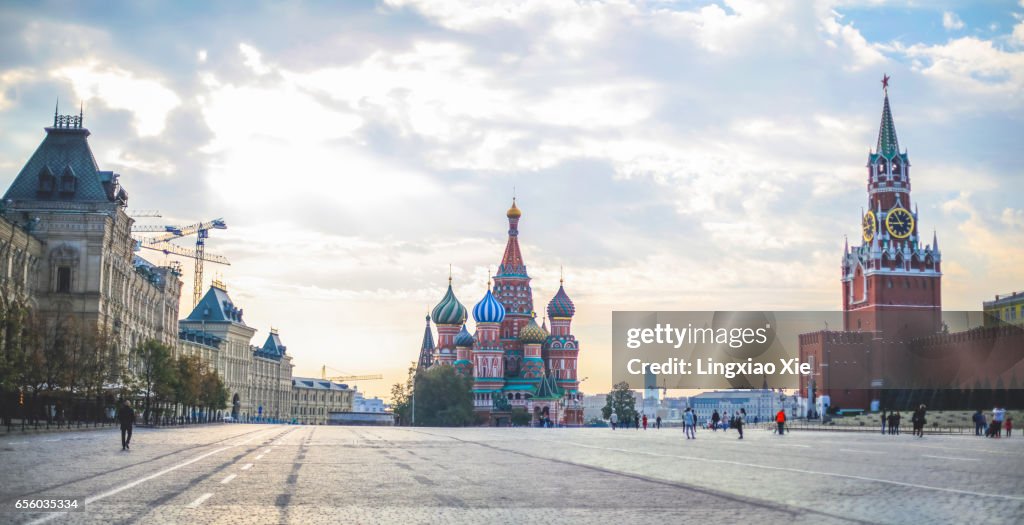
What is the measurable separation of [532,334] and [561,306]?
30.1 feet

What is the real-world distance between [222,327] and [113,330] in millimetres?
74045

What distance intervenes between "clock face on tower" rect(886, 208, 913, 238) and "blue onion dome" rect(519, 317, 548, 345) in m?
54.0

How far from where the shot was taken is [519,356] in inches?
6393

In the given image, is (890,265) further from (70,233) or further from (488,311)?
(70,233)

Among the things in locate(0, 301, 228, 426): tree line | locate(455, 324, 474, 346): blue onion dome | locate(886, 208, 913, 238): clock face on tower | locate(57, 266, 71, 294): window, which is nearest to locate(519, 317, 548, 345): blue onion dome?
locate(455, 324, 474, 346): blue onion dome

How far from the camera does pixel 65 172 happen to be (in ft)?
257

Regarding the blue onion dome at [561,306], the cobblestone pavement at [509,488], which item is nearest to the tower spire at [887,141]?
the blue onion dome at [561,306]

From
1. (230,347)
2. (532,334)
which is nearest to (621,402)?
(532,334)

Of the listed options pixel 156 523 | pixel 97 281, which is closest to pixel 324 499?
pixel 156 523

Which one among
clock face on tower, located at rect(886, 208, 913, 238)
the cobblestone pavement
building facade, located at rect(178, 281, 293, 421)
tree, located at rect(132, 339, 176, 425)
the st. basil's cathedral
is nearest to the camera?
the cobblestone pavement

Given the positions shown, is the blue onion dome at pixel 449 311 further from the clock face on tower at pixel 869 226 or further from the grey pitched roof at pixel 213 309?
the clock face on tower at pixel 869 226

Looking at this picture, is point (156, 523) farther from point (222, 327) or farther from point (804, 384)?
point (804, 384)

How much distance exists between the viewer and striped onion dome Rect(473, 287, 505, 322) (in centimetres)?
15750

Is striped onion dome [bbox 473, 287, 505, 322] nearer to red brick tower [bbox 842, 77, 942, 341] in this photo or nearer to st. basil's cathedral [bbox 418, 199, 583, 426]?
st. basil's cathedral [bbox 418, 199, 583, 426]
